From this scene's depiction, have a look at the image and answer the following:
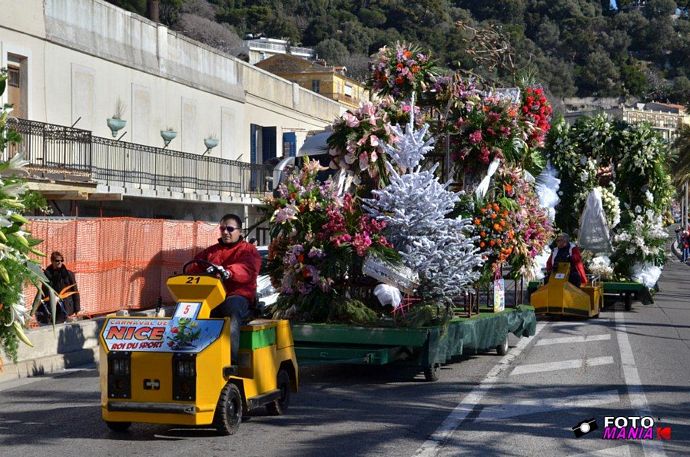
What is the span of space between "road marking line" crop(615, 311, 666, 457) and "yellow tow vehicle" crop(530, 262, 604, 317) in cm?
221

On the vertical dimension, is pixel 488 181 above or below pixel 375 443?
above

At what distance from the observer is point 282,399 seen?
10.9 metres

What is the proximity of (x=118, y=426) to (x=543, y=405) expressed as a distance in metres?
4.53

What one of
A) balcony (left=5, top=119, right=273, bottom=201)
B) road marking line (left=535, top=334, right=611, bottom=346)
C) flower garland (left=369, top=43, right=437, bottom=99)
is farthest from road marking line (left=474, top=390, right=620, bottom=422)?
balcony (left=5, top=119, right=273, bottom=201)

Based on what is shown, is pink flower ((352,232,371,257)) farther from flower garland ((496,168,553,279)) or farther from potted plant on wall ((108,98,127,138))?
potted plant on wall ((108,98,127,138))

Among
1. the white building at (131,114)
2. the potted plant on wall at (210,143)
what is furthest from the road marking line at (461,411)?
the potted plant on wall at (210,143)

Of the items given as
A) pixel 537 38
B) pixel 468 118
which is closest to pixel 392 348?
pixel 468 118

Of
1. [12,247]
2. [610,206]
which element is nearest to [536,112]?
[12,247]

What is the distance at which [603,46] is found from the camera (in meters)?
160

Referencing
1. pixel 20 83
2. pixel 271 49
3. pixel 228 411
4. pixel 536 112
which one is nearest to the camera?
pixel 228 411

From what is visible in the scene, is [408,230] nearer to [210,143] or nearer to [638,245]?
[638,245]

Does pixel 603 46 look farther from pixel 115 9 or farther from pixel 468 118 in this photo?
pixel 468 118

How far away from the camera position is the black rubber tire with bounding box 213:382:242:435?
9.48 m

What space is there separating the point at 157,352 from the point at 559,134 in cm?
1910
